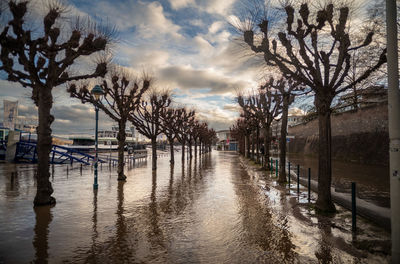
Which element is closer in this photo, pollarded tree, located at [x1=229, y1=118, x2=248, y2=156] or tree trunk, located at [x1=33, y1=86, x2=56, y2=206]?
tree trunk, located at [x1=33, y1=86, x2=56, y2=206]

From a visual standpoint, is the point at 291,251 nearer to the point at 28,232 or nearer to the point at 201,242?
the point at 201,242

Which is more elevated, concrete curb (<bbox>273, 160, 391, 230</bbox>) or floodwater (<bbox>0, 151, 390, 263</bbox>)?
concrete curb (<bbox>273, 160, 391, 230</bbox>)

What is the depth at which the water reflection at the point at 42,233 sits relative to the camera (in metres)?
4.75

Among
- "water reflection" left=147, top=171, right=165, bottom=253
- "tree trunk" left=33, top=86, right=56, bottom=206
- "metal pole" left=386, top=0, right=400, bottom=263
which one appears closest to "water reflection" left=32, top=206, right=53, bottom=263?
"tree trunk" left=33, top=86, right=56, bottom=206

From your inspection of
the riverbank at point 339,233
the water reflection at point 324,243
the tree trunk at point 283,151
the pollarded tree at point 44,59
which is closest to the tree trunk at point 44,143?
the pollarded tree at point 44,59

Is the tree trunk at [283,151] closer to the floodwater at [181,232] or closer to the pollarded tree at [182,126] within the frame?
A: the floodwater at [181,232]

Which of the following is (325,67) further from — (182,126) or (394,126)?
(182,126)

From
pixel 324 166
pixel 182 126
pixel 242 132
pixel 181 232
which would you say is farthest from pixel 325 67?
pixel 242 132

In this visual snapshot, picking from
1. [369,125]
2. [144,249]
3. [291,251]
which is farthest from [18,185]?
[369,125]

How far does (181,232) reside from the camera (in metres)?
6.04

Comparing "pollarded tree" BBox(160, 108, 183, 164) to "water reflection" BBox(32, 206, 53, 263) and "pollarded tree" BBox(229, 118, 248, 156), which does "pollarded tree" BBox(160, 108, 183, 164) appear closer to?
"pollarded tree" BBox(229, 118, 248, 156)

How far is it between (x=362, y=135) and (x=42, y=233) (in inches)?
1089

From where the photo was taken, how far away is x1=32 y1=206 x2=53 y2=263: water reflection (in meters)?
4.75

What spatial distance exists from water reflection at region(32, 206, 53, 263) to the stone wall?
79.1ft
